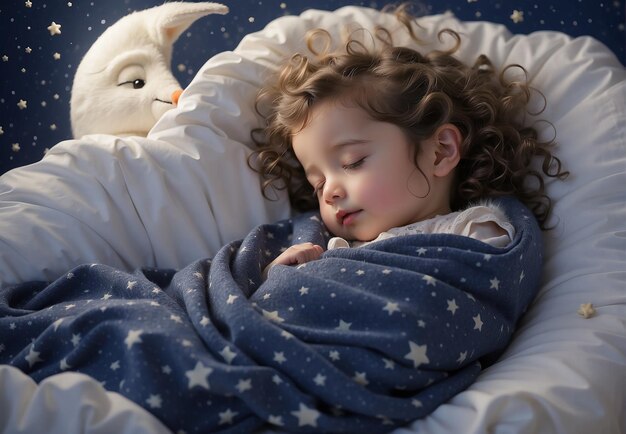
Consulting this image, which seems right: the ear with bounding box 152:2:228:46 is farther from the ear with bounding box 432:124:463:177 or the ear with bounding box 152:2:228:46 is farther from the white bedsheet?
the ear with bounding box 432:124:463:177

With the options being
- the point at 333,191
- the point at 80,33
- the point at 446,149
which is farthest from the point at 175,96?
the point at 446,149

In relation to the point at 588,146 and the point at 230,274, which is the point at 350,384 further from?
the point at 588,146

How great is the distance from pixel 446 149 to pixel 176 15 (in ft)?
2.11

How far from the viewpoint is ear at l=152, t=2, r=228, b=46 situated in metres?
1.52

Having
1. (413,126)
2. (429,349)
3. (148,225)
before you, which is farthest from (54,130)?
(429,349)

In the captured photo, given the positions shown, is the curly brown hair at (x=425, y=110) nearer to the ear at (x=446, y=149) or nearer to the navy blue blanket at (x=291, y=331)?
the ear at (x=446, y=149)

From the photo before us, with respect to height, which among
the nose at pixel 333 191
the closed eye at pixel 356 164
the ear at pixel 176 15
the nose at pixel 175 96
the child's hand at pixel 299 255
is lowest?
the child's hand at pixel 299 255

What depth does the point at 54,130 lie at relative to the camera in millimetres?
1673

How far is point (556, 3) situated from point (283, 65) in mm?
758

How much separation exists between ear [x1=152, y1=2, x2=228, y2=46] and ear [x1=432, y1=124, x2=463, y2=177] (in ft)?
1.85

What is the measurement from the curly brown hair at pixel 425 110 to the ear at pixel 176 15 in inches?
9.9

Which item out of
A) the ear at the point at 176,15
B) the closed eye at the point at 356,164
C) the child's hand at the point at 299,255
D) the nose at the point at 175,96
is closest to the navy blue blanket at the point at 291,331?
the child's hand at the point at 299,255

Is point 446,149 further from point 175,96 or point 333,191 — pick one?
point 175,96

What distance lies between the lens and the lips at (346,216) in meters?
1.24
